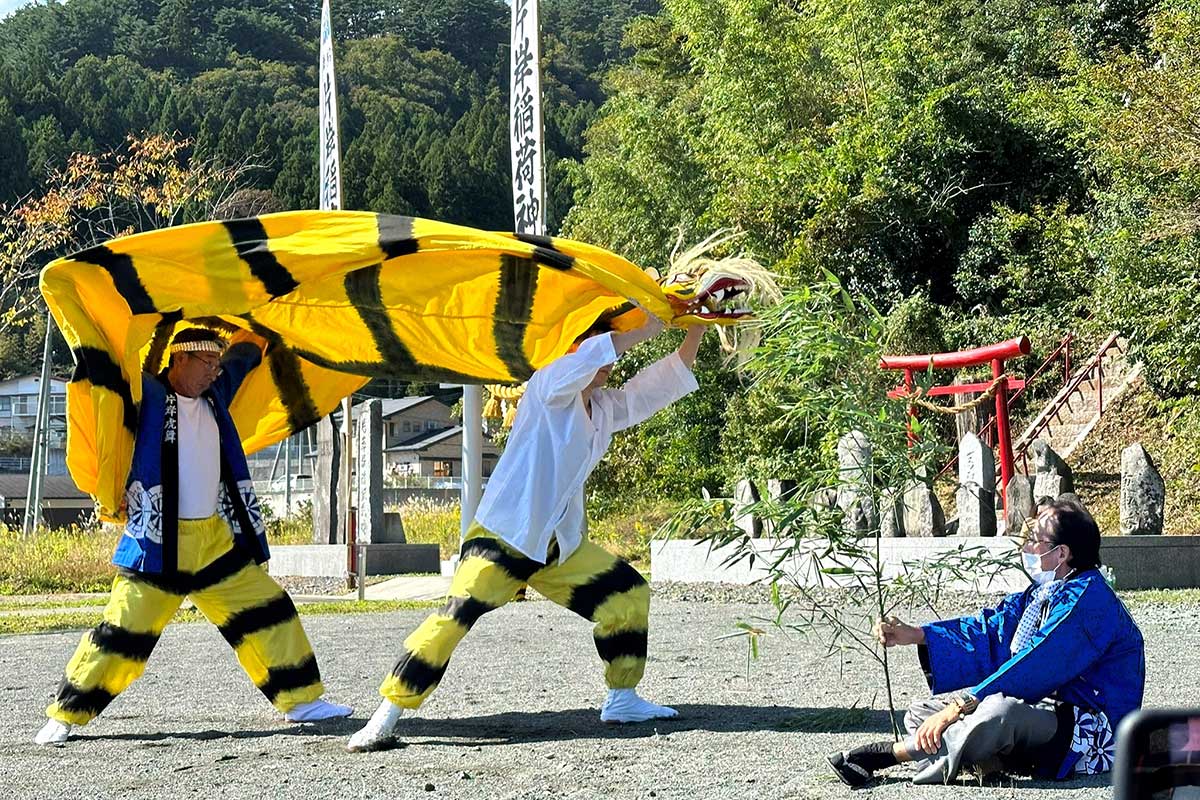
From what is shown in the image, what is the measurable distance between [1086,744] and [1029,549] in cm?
63

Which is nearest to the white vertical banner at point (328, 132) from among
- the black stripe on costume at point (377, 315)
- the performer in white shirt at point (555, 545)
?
the black stripe on costume at point (377, 315)

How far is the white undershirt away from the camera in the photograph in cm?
603

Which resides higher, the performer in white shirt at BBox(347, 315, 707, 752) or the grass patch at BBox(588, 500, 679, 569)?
the performer in white shirt at BBox(347, 315, 707, 752)

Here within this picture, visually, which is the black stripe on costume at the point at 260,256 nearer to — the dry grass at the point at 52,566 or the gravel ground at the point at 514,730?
the gravel ground at the point at 514,730

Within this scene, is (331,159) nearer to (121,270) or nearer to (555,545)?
(121,270)

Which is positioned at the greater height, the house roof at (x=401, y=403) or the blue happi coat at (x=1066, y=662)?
the house roof at (x=401, y=403)

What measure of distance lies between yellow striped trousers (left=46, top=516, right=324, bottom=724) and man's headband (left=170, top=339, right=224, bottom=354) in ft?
2.49

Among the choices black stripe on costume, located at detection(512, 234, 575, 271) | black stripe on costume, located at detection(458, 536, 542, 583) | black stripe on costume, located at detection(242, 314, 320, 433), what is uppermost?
black stripe on costume, located at detection(512, 234, 575, 271)

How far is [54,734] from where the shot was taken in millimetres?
5871

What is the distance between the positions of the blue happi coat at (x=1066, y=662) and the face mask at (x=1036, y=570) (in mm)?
61

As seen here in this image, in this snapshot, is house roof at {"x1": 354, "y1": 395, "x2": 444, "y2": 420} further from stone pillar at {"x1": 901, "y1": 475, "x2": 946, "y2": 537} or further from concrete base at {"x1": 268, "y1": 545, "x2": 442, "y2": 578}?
stone pillar at {"x1": 901, "y1": 475, "x2": 946, "y2": 537}

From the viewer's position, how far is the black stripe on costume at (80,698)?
580 centimetres

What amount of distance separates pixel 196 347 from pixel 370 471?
1205cm

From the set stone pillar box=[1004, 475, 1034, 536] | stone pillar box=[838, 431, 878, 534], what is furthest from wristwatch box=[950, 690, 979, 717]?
stone pillar box=[1004, 475, 1034, 536]
